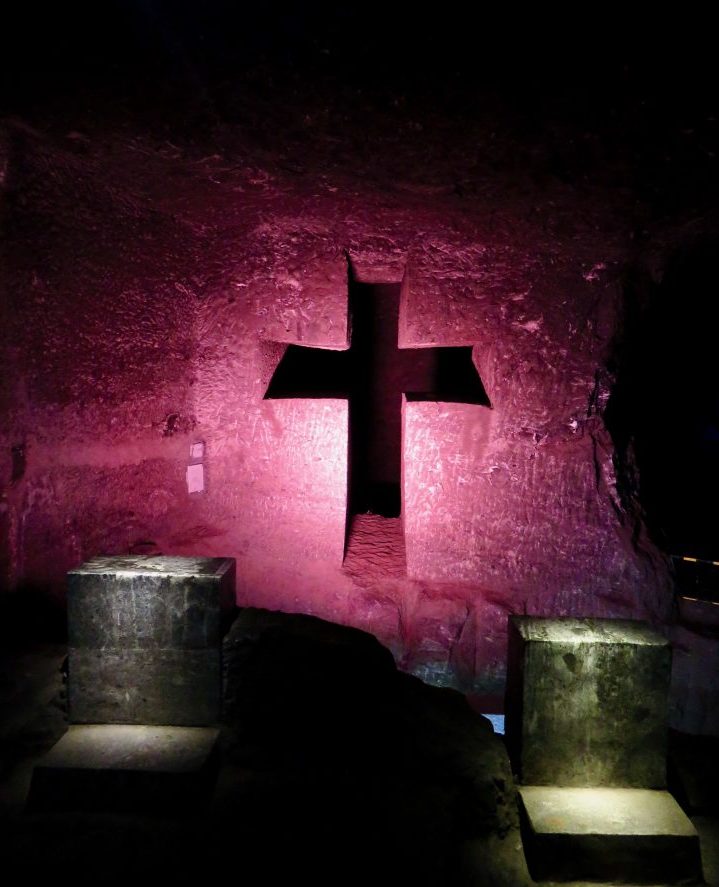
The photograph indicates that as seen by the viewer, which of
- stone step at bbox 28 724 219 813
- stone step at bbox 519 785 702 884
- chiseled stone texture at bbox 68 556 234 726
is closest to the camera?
stone step at bbox 519 785 702 884

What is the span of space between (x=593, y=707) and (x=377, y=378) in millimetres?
2359

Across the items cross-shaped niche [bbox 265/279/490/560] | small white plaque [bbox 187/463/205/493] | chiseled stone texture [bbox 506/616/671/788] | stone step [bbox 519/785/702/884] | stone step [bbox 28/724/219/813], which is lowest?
stone step [bbox 519/785/702/884]

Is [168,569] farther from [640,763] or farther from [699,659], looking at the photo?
[699,659]

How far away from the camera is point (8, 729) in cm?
227

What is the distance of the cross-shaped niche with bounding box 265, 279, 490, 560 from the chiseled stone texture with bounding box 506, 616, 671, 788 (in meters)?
1.58

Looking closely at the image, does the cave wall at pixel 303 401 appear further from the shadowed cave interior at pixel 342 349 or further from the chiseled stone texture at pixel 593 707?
the chiseled stone texture at pixel 593 707

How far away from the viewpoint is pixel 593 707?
6.76 ft

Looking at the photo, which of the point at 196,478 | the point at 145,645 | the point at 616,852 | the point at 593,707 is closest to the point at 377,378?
the point at 196,478

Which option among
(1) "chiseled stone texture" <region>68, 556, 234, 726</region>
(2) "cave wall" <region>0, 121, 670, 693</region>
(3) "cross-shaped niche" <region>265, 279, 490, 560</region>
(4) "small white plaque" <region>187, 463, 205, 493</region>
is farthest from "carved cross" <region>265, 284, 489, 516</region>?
(1) "chiseled stone texture" <region>68, 556, 234, 726</region>

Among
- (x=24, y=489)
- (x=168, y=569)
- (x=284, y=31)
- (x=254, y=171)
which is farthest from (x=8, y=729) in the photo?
(x=284, y=31)

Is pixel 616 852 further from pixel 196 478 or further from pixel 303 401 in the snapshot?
Result: pixel 196 478

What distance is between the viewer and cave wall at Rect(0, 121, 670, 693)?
9.21 feet

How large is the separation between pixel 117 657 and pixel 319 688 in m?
0.77

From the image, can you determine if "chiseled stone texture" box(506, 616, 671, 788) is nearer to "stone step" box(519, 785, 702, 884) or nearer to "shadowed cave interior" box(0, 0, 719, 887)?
"shadowed cave interior" box(0, 0, 719, 887)
